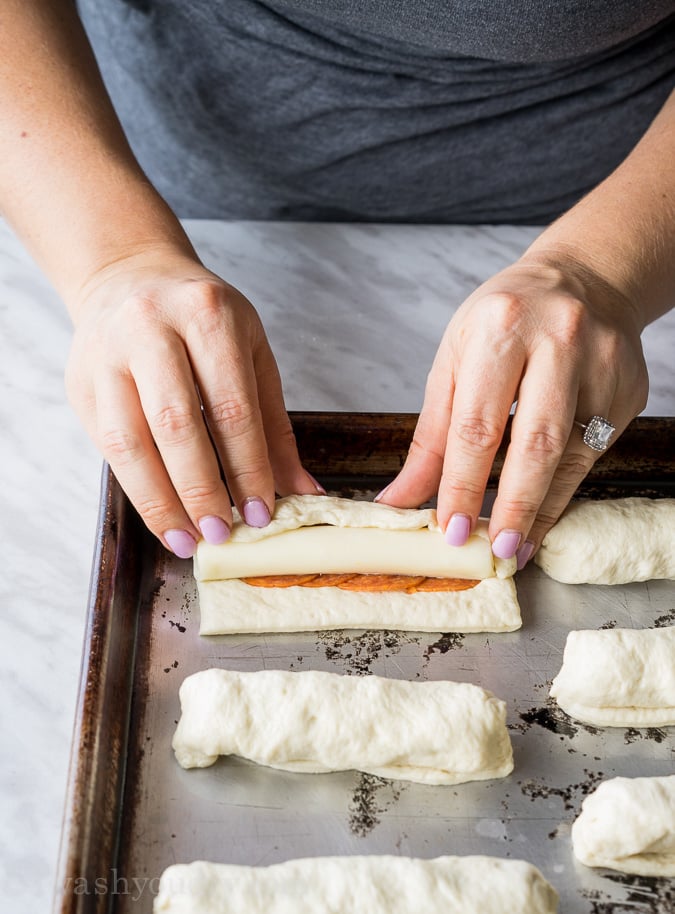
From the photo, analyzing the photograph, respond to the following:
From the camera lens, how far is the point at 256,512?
1318 mm

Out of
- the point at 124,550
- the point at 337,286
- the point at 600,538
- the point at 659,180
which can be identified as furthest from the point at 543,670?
the point at 337,286

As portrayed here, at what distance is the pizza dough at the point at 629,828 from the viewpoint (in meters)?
1.07

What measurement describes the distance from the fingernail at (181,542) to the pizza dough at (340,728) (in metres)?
0.19

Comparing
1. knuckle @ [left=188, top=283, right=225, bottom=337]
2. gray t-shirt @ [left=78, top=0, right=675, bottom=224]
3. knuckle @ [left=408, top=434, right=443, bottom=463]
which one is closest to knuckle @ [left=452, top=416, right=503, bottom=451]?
knuckle @ [left=408, top=434, right=443, bottom=463]

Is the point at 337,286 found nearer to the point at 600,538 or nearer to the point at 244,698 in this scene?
the point at 600,538

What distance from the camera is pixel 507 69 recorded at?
1.80m

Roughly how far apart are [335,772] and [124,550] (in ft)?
1.40

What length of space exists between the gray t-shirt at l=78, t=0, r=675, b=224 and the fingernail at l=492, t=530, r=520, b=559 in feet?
2.76

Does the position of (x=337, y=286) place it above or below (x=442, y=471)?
above

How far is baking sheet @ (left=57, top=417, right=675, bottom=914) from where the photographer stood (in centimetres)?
108

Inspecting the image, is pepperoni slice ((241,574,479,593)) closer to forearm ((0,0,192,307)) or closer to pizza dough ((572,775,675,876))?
pizza dough ((572,775,675,876))

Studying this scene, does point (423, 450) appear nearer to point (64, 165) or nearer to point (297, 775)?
point (297, 775)

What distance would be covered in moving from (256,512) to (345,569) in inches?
6.2

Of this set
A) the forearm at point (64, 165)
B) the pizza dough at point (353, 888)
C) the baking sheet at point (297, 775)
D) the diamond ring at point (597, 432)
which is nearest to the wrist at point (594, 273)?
the diamond ring at point (597, 432)
